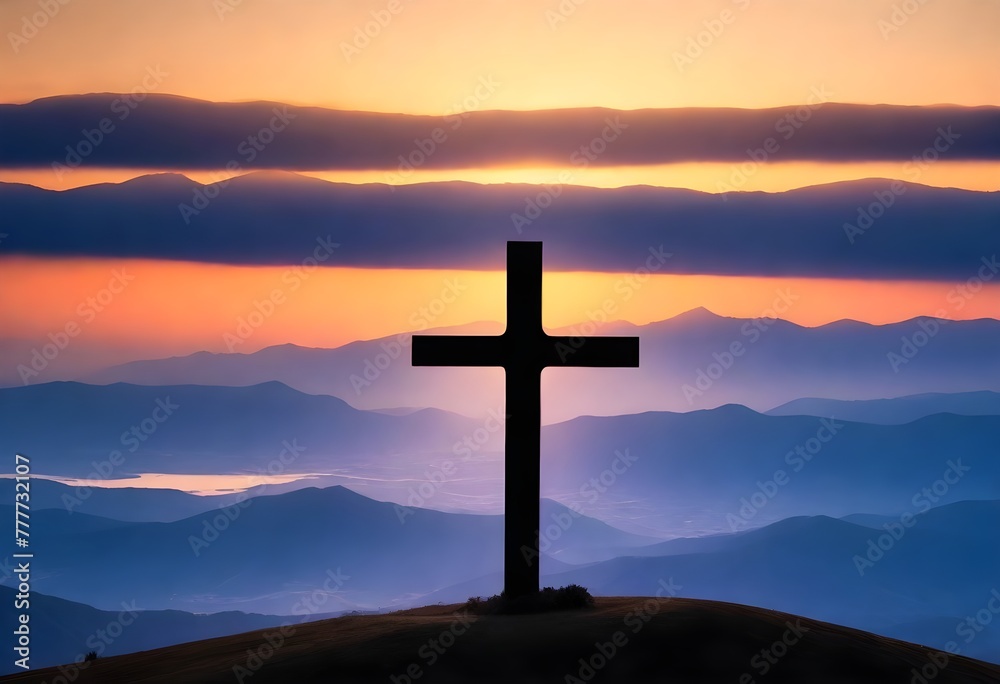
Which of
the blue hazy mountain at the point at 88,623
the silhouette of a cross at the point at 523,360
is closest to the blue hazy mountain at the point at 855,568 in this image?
the blue hazy mountain at the point at 88,623

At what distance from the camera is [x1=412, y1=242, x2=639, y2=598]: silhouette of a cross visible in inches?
549

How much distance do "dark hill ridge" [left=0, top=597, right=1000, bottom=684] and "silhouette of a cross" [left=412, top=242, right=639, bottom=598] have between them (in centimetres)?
147

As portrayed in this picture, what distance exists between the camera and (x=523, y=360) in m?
14.4

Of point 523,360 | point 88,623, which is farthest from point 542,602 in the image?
point 88,623

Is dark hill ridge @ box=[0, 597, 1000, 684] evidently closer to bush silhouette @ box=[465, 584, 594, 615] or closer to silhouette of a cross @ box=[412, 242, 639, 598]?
bush silhouette @ box=[465, 584, 594, 615]

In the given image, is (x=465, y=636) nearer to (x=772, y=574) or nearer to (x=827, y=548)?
(x=772, y=574)

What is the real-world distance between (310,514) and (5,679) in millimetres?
88720

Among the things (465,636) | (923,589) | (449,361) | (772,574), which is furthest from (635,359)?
(923,589)

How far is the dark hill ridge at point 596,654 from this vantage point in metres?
10.8

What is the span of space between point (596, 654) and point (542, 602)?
223 cm

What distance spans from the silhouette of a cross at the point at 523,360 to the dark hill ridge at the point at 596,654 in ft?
4.82

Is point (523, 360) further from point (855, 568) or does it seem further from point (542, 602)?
point (855, 568)

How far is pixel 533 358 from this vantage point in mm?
14383

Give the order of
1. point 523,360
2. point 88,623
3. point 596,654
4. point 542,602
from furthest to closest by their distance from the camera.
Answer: point 88,623 → point 523,360 → point 542,602 → point 596,654
